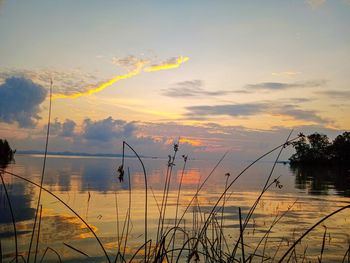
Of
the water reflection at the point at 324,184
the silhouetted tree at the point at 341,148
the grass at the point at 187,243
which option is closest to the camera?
the grass at the point at 187,243

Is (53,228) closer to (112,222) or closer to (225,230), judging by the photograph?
(112,222)

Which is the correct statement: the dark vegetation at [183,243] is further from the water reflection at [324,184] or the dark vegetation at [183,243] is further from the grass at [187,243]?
the water reflection at [324,184]

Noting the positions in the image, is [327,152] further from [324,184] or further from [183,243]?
[183,243]

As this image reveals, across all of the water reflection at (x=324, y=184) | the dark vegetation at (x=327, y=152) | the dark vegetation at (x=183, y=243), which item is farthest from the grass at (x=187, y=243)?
the dark vegetation at (x=327, y=152)

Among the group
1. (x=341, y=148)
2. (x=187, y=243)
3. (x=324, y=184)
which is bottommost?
(x=187, y=243)

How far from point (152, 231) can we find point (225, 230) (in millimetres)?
2278

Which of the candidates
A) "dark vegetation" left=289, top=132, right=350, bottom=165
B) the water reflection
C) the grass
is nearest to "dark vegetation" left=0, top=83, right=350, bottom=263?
the grass

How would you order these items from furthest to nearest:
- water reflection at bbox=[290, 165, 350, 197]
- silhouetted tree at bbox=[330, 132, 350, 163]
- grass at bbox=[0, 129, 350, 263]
Answer: silhouetted tree at bbox=[330, 132, 350, 163], water reflection at bbox=[290, 165, 350, 197], grass at bbox=[0, 129, 350, 263]

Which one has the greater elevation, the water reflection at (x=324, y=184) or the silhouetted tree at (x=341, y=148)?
the silhouetted tree at (x=341, y=148)

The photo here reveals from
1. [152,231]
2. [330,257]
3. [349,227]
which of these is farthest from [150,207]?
[330,257]

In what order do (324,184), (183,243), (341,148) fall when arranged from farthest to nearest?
(341,148)
(324,184)
(183,243)

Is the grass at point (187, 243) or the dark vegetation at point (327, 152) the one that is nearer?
the grass at point (187, 243)

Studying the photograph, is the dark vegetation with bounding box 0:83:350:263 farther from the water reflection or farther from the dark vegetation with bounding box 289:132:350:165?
the dark vegetation with bounding box 289:132:350:165

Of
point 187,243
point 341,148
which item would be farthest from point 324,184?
point 341,148
